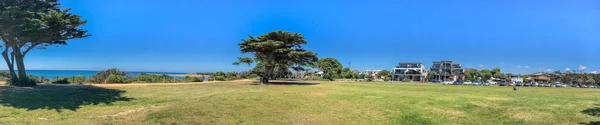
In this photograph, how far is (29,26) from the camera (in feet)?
50.4

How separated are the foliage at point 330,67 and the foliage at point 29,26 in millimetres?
55809

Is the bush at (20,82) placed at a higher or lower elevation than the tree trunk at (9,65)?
lower

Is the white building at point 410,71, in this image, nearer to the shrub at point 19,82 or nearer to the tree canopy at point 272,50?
the tree canopy at point 272,50

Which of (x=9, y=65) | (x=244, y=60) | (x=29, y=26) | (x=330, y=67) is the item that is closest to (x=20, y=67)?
(x=9, y=65)

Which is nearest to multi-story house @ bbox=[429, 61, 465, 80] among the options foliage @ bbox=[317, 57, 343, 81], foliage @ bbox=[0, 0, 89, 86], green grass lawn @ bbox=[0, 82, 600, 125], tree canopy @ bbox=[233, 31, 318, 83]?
foliage @ bbox=[317, 57, 343, 81]

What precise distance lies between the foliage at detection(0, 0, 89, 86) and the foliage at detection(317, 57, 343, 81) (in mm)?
Answer: 55809

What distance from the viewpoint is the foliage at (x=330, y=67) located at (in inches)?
2849

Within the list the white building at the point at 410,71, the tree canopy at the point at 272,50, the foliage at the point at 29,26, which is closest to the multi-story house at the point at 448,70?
the white building at the point at 410,71

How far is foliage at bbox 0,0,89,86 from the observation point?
15.3 metres

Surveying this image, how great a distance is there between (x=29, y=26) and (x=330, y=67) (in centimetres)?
6327

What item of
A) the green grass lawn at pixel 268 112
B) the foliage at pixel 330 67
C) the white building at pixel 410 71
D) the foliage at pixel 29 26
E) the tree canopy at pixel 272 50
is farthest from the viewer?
the white building at pixel 410 71

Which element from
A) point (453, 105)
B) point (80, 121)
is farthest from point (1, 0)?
point (453, 105)

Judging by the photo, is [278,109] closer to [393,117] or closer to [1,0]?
[393,117]

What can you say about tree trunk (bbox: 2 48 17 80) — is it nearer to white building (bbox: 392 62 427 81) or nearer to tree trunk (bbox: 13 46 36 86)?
tree trunk (bbox: 13 46 36 86)
